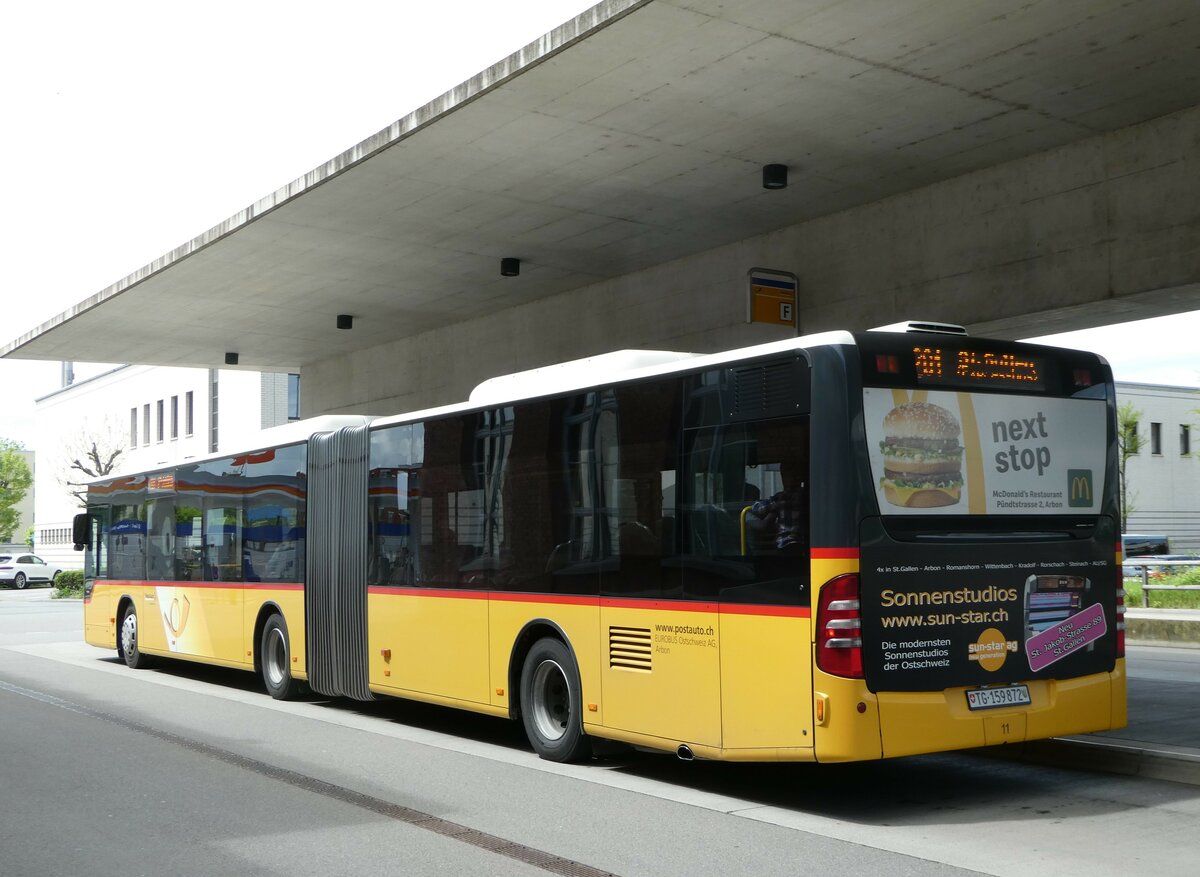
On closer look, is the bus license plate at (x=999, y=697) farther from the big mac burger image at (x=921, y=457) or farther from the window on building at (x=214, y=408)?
the window on building at (x=214, y=408)

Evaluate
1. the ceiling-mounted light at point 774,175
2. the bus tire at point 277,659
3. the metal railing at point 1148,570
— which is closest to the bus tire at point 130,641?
the bus tire at point 277,659

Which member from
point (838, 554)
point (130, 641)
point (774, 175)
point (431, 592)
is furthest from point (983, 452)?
point (130, 641)

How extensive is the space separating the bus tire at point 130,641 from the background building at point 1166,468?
53503 millimetres

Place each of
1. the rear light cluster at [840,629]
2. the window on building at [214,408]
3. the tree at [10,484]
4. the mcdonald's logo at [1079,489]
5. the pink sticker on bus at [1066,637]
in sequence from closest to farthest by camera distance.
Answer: the rear light cluster at [840,629], the pink sticker on bus at [1066,637], the mcdonald's logo at [1079,489], the window on building at [214,408], the tree at [10,484]

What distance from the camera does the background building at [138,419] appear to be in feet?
182

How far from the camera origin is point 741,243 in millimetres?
17188

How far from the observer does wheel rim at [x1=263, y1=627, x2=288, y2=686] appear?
1586 cm

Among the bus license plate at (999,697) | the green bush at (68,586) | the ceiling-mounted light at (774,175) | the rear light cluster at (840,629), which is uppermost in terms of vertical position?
the ceiling-mounted light at (774,175)

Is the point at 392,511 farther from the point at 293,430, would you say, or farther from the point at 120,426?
the point at 120,426

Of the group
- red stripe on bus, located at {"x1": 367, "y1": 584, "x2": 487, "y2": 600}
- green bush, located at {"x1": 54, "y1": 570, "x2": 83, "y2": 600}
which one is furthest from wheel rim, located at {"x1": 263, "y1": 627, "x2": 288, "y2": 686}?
green bush, located at {"x1": 54, "y1": 570, "x2": 83, "y2": 600}

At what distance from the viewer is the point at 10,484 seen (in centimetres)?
10600

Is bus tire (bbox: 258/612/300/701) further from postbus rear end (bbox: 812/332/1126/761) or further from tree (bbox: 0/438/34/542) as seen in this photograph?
tree (bbox: 0/438/34/542)

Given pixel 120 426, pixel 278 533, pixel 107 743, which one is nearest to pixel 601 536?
pixel 107 743

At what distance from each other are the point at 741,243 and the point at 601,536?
786 centimetres
